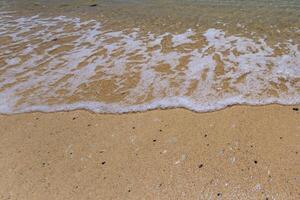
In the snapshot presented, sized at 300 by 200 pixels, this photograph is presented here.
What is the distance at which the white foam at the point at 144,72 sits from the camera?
4.04 meters

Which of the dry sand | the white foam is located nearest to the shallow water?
the white foam

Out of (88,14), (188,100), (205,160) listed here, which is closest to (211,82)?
(188,100)

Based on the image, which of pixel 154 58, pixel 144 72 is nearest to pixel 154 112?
pixel 144 72

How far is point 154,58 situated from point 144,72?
0.59 metres

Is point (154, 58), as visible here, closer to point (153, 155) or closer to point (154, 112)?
point (154, 112)

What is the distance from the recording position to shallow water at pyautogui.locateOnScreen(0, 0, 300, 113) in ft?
13.5

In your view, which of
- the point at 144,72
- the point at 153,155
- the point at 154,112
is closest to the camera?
the point at 153,155

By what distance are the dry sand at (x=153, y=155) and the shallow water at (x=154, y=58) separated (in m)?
0.30

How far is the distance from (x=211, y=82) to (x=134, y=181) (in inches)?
79.7

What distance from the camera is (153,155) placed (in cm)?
314

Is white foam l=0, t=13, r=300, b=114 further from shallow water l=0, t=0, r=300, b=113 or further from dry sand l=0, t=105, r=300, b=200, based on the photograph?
dry sand l=0, t=105, r=300, b=200

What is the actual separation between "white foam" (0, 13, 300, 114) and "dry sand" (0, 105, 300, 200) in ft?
0.86

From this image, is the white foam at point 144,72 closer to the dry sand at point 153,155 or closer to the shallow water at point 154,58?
the shallow water at point 154,58

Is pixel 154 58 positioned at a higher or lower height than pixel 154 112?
higher
